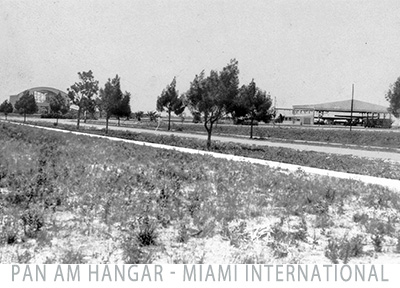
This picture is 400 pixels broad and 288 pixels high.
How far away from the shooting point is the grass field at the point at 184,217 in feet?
16.3

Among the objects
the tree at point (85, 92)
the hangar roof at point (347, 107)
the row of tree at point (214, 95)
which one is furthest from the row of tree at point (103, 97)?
the hangar roof at point (347, 107)

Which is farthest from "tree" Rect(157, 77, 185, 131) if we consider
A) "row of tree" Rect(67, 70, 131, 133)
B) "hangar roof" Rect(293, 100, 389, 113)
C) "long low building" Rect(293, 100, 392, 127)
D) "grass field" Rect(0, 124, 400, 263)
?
"hangar roof" Rect(293, 100, 389, 113)

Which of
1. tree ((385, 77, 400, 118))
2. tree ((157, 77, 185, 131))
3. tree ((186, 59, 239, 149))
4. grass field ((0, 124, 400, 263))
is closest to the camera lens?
grass field ((0, 124, 400, 263))

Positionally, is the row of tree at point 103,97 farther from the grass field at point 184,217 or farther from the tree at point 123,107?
the grass field at point 184,217

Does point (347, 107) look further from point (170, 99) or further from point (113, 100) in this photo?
point (113, 100)

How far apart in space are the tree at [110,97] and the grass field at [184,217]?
29359 mm

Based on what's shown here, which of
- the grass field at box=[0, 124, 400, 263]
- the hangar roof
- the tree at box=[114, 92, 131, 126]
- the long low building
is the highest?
the hangar roof

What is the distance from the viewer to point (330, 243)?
549cm

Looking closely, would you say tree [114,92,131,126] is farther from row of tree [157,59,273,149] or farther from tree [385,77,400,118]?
tree [385,77,400,118]

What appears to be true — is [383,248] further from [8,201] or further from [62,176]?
[62,176]

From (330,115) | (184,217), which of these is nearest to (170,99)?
(184,217)

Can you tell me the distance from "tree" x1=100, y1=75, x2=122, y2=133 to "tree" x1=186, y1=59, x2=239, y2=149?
53.5 feet

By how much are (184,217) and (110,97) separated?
114 feet

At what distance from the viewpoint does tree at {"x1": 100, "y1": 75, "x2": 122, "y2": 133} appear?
129 ft
